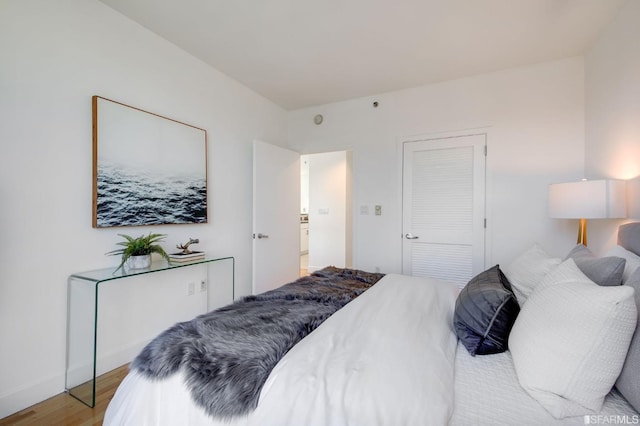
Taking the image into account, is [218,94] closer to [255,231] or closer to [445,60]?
[255,231]

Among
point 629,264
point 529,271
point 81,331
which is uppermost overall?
point 629,264

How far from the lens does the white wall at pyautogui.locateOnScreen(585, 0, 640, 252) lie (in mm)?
1964

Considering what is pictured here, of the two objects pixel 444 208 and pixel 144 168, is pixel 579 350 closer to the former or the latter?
pixel 444 208

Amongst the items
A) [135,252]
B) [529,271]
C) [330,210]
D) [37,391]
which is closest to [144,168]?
[135,252]

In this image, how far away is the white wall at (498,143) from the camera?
293 cm

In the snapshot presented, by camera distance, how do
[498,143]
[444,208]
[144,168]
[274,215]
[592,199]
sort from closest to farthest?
[592,199] → [144,168] → [498,143] → [444,208] → [274,215]

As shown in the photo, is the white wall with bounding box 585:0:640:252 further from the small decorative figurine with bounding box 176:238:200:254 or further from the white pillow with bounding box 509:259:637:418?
the small decorative figurine with bounding box 176:238:200:254

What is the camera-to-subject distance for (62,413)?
1762 millimetres

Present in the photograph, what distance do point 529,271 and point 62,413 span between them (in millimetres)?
2807

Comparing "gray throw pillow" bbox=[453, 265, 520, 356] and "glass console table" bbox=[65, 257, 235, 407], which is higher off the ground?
"gray throw pillow" bbox=[453, 265, 520, 356]

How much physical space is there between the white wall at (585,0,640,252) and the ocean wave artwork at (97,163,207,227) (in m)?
3.40

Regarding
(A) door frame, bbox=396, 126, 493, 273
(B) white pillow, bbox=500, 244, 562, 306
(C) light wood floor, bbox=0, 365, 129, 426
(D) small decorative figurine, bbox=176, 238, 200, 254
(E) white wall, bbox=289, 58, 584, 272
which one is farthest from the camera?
(A) door frame, bbox=396, 126, 493, 273

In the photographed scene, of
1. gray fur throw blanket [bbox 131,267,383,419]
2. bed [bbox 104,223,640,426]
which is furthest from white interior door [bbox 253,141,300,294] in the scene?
bed [bbox 104,223,640,426]

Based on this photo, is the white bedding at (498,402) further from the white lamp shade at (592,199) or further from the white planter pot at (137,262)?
the white planter pot at (137,262)
